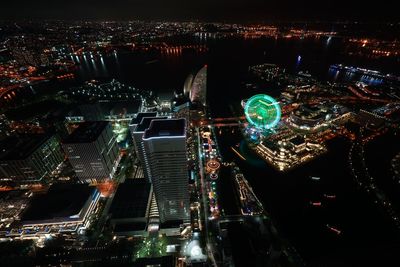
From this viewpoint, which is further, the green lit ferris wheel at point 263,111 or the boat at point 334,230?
the green lit ferris wheel at point 263,111

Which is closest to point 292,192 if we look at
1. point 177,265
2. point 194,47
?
point 177,265

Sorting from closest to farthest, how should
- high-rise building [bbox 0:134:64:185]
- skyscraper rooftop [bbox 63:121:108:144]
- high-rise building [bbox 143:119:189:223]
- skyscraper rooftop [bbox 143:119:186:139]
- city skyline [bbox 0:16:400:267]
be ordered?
high-rise building [bbox 143:119:189:223]
skyscraper rooftop [bbox 143:119:186:139]
city skyline [bbox 0:16:400:267]
skyscraper rooftop [bbox 63:121:108:144]
high-rise building [bbox 0:134:64:185]

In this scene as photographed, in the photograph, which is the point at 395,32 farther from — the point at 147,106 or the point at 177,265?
the point at 177,265

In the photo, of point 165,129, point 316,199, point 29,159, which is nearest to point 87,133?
point 29,159

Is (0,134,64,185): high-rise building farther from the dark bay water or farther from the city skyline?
the dark bay water

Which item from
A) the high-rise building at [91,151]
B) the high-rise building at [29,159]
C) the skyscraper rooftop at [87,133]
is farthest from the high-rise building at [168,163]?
the high-rise building at [29,159]

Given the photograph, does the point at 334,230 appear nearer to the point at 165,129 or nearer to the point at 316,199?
the point at 316,199

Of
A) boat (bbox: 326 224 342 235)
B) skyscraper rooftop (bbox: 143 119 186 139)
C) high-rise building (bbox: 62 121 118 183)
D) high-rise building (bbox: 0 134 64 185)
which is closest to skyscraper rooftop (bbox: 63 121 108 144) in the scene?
high-rise building (bbox: 62 121 118 183)

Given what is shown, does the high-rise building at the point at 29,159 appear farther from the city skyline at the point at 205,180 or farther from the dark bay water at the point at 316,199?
the dark bay water at the point at 316,199
